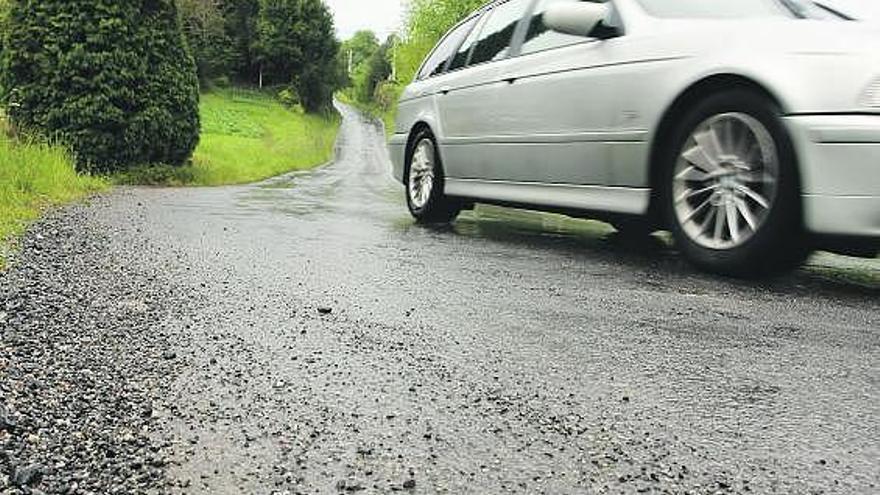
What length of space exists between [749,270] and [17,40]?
Answer: 10112 millimetres

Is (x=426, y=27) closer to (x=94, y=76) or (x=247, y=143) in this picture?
(x=247, y=143)

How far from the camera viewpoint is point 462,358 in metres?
2.34

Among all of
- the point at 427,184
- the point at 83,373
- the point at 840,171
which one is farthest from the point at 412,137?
the point at 83,373

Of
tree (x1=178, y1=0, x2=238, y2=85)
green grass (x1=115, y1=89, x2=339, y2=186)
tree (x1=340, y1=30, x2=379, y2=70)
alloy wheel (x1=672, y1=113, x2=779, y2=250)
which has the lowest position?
green grass (x1=115, y1=89, x2=339, y2=186)

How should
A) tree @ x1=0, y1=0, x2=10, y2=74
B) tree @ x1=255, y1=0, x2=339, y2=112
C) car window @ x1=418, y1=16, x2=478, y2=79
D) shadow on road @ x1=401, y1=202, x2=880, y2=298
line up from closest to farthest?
shadow on road @ x1=401, y1=202, x2=880, y2=298 < car window @ x1=418, y1=16, x2=478, y2=79 < tree @ x1=0, y1=0, x2=10, y2=74 < tree @ x1=255, y1=0, x2=339, y2=112

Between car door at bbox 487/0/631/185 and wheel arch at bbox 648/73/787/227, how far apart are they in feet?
0.70

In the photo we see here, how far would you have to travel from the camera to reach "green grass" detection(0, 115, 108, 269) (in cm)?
523

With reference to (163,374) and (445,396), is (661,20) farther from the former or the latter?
(163,374)

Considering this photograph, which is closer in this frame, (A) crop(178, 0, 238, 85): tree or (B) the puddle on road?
(B) the puddle on road

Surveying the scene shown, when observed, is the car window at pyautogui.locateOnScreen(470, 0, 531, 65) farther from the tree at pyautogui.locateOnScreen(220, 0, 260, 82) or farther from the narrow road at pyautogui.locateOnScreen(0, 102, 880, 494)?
the tree at pyautogui.locateOnScreen(220, 0, 260, 82)

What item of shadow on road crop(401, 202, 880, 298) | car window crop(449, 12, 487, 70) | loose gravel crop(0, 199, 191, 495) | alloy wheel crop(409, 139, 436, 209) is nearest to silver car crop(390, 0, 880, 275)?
shadow on road crop(401, 202, 880, 298)

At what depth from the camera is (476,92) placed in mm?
5676

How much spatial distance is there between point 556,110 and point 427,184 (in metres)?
1.86

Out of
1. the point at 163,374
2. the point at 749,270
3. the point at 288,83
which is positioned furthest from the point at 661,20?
the point at 288,83
